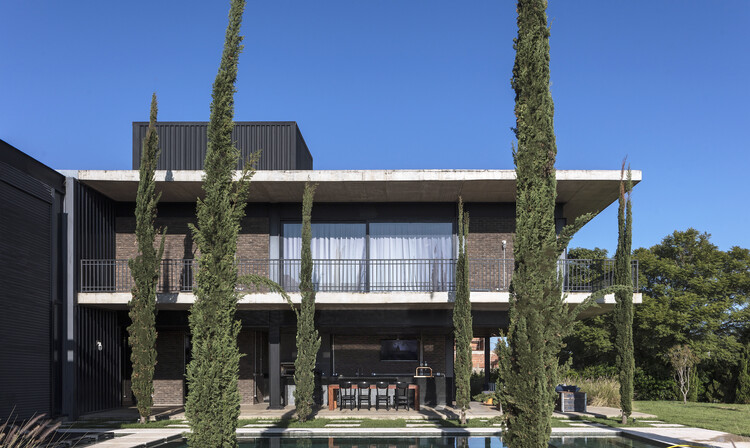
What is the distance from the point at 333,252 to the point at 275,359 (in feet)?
10.9

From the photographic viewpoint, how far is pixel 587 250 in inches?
1233

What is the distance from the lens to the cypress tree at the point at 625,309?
45.3 feet

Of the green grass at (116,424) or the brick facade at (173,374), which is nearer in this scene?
the green grass at (116,424)

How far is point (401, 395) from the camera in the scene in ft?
57.0

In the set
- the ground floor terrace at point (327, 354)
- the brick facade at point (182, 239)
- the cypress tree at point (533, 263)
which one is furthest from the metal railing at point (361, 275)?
the cypress tree at point (533, 263)

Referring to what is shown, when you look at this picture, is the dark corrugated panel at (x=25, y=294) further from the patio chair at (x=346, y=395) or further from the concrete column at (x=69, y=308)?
the patio chair at (x=346, y=395)

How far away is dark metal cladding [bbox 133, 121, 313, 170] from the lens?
57.6ft

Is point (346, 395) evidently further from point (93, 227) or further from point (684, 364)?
point (684, 364)

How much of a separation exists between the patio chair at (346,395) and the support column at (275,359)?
1693mm

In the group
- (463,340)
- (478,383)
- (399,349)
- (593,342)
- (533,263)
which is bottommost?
(478,383)

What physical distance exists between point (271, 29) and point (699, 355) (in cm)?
2027

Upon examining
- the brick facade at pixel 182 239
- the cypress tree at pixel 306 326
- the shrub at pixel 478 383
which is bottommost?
the shrub at pixel 478 383

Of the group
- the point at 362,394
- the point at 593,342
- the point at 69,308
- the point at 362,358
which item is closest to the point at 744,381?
the point at 593,342

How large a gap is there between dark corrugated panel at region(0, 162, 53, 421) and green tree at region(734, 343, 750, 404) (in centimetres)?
2154
